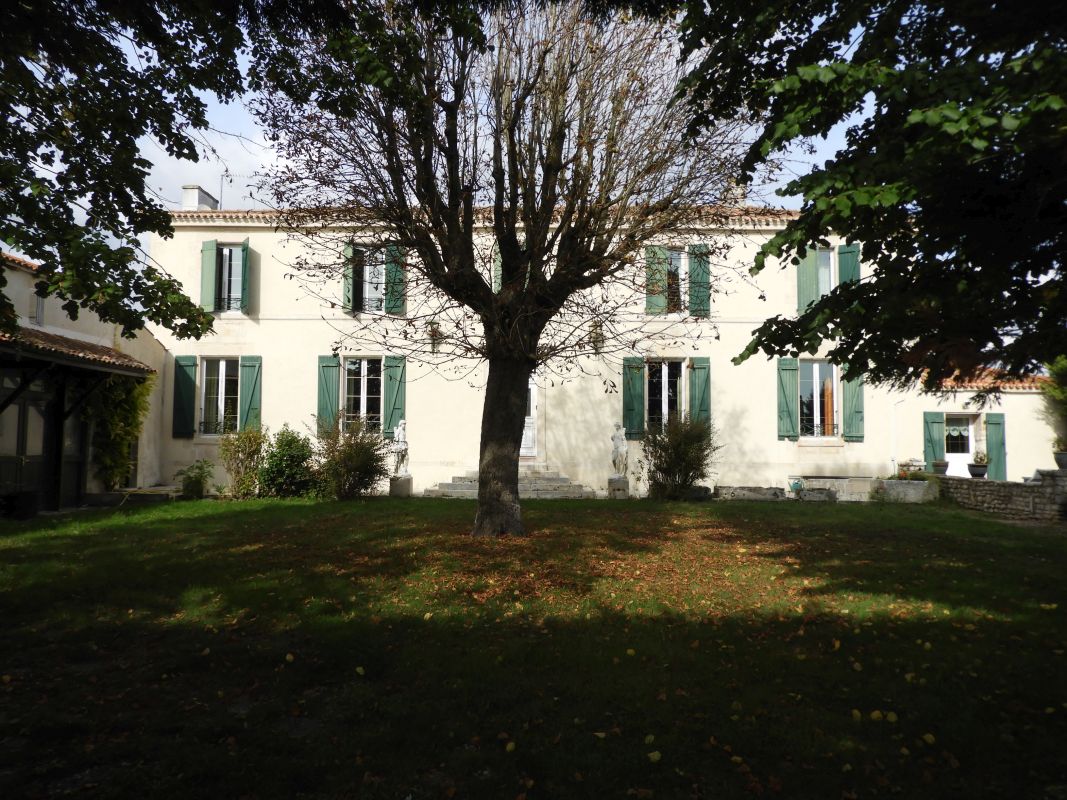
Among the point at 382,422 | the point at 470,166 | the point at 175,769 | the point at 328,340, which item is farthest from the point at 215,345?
the point at 175,769

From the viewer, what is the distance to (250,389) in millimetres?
14188

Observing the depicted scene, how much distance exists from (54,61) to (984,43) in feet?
18.5

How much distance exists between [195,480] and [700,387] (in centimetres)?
986

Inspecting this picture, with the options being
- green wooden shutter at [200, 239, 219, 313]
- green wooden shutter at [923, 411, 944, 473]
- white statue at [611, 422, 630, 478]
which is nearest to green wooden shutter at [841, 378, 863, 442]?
green wooden shutter at [923, 411, 944, 473]

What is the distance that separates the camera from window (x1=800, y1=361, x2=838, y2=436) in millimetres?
14500

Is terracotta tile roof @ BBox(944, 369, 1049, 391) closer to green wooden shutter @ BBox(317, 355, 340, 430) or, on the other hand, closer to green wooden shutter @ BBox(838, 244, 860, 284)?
green wooden shutter @ BBox(838, 244, 860, 284)

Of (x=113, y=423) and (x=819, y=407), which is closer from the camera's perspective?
(x=113, y=423)

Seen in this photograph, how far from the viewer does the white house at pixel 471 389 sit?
1413 cm

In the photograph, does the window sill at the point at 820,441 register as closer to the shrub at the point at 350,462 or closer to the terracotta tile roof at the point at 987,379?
the shrub at the point at 350,462

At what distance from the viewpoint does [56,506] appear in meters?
11.4

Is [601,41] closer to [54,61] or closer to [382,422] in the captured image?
[54,61]

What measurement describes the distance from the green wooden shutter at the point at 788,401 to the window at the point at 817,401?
0.31 metres

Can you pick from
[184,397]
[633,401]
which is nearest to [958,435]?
[633,401]

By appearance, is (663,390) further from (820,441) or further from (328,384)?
(328,384)
